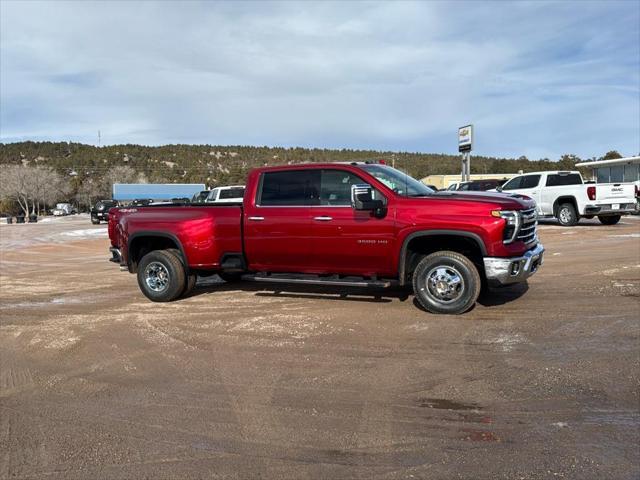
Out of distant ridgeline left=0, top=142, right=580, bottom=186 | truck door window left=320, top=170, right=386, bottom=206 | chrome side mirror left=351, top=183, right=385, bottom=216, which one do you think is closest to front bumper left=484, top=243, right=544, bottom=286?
chrome side mirror left=351, top=183, right=385, bottom=216

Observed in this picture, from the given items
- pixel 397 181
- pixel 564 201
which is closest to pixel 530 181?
pixel 564 201

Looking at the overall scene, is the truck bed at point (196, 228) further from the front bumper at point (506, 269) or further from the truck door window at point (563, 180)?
the truck door window at point (563, 180)

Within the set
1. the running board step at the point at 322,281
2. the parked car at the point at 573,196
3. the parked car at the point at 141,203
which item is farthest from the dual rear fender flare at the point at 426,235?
the parked car at the point at 573,196

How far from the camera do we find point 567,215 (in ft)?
62.2

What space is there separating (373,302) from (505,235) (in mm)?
2182

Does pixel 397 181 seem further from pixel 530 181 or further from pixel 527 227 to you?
pixel 530 181

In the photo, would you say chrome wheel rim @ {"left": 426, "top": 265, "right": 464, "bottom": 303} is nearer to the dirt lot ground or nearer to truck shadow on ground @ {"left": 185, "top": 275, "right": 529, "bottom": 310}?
the dirt lot ground

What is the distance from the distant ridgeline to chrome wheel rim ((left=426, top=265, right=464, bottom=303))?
9249 centimetres

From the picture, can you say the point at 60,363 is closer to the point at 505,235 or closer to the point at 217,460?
the point at 217,460

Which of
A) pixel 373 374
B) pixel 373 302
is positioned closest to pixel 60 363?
pixel 373 374

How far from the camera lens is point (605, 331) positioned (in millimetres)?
5883

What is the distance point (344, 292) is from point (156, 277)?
298 centimetres

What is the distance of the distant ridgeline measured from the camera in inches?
4235

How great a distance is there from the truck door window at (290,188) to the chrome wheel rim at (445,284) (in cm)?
184
